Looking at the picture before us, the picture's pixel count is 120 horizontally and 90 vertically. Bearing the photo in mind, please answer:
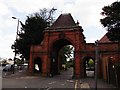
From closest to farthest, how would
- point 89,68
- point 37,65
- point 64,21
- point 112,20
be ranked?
point 112,20 < point 64,21 < point 37,65 < point 89,68

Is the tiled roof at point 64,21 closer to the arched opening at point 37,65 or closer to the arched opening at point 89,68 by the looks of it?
the arched opening at point 37,65

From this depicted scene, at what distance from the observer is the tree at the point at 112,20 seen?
1253 inches

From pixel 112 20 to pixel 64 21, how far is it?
18960 millimetres

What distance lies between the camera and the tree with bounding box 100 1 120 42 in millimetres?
31828

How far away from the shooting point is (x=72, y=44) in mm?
45750

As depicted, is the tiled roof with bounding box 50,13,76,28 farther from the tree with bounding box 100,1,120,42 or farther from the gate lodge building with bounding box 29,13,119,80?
the tree with bounding box 100,1,120,42

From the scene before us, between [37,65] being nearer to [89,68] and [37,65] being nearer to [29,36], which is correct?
[29,36]

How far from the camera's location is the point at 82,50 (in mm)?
43938

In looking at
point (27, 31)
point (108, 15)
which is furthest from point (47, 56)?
point (108, 15)

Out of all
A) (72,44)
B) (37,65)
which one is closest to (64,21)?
(72,44)

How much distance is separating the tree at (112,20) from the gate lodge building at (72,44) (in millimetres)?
8922

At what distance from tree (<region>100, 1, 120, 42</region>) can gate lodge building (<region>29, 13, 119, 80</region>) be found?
8922 mm

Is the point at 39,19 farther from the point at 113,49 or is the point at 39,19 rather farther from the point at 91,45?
the point at 113,49

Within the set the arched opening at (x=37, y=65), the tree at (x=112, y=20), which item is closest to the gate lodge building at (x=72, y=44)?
the arched opening at (x=37, y=65)
